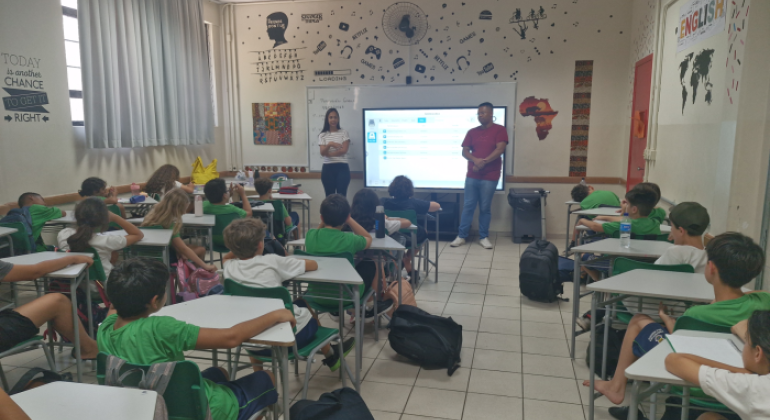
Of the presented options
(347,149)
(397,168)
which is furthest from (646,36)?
(347,149)

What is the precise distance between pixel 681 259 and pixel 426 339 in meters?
1.47

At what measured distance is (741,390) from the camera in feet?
4.69

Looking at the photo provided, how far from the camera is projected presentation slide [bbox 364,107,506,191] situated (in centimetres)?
686

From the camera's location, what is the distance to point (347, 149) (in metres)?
7.06

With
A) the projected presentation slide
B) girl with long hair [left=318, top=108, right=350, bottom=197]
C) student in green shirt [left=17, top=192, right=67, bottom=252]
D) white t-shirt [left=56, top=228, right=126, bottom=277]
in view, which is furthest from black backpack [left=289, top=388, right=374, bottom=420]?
the projected presentation slide

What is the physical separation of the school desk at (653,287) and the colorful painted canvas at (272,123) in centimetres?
588

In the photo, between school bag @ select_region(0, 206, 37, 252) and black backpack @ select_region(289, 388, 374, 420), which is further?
school bag @ select_region(0, 206, 37, 252)

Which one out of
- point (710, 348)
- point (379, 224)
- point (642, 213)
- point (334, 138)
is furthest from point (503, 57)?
point (710, 348)

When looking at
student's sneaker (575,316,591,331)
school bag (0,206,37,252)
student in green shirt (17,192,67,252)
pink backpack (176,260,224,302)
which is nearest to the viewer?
pink backpack (176,260,224,302)

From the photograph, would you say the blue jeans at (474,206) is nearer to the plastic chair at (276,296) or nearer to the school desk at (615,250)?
the school desk at (615,250)

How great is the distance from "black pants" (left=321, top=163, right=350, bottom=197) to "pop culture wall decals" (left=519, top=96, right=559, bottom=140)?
2496 millimetres

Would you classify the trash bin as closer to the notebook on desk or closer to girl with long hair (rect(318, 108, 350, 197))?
girl with long hair (rect(318, 108, 350, 197))

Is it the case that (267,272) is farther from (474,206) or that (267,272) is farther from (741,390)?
(474,206)

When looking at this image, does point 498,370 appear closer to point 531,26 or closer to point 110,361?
point 110,361
